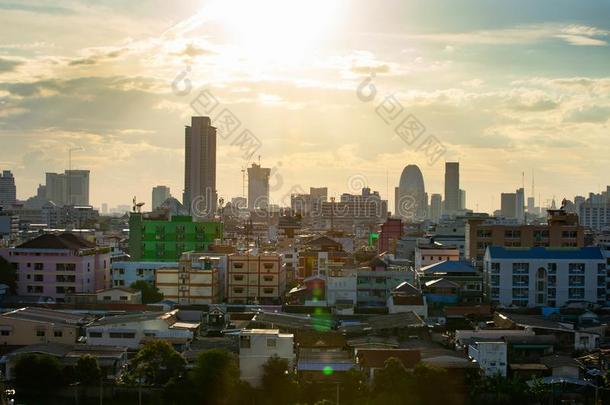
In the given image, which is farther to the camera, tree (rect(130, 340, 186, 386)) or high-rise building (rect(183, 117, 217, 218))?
high-rise building (rect(183, 117, 217, 218))

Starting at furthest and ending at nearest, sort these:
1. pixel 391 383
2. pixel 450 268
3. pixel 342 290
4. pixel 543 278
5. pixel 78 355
Answer: pixel 450 268 < pixel 543 278 < pixel 342 290 < pixel 78 355 < pixel 391 383

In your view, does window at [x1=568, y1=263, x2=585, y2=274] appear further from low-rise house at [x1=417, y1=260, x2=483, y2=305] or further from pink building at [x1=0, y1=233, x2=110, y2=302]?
→ pink building at [x1=0, y1=233, x2=110, y2=302]

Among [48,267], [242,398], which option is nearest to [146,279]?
[48,267]

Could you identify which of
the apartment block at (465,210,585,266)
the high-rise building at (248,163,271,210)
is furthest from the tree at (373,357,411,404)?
the high-rise building at (248,163,271,210)

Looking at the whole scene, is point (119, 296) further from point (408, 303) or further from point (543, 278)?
point (543, 278)

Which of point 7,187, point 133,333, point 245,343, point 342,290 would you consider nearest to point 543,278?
point 342,290

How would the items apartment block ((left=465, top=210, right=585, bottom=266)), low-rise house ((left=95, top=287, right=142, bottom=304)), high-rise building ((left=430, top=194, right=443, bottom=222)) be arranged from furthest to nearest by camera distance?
high-rise building ((left=430, top=194, right=443, bottom=222)) → apartment block ((left=465, top=210, right=585, bottom=266)) → low-rise house ((left=95, top=287, right=142, bottom=304))
